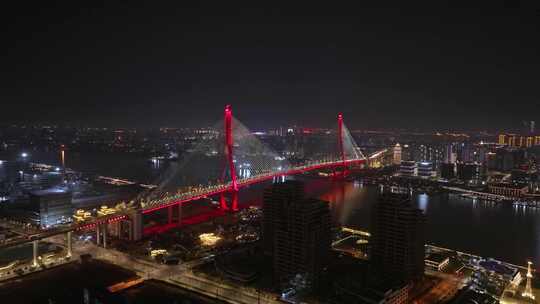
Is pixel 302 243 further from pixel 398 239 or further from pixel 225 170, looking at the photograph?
pixel 225 170

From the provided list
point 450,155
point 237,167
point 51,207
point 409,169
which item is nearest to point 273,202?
point 51,207

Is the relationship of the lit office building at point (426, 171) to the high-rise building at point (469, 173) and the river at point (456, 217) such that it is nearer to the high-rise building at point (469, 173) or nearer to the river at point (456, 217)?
the high-rise building at point (469, 173)

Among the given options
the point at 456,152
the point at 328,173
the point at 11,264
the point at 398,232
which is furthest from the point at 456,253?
the point at 456,152

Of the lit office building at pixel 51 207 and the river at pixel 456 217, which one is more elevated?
the lit office building at pixel 51 207

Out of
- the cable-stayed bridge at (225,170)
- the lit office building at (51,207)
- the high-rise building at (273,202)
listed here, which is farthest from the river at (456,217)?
the lit office building at (51,207)

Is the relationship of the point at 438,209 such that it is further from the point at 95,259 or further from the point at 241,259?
the point at 95,259

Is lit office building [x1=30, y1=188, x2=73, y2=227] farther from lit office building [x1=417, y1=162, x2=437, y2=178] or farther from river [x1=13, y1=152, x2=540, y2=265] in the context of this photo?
lit office building [x1=417, y1=162, x2=437, y2=178]

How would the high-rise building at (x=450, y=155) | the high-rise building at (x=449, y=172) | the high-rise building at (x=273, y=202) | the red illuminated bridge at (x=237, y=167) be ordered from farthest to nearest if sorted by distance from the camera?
the high-rise building at (x=450, y=155) → the high-rise building at (x=449, y=172) → the red illuminated bridge at (x=237, y=167) → the high-rise building at (x=273, y=202)
